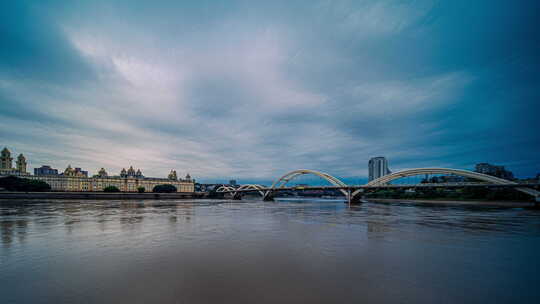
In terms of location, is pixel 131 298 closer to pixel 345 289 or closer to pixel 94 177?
pixel 345 289

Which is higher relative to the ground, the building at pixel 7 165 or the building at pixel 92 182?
the building at pixel 7 165

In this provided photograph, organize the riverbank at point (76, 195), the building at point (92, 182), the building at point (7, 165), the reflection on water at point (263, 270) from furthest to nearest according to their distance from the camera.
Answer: the building at point (92, 182)
the building at point (7, 165)
the riverbank at point (76, 195)
the reflection on water at point (263, 270)

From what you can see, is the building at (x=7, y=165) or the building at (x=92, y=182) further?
the building at (x=92, y=182)

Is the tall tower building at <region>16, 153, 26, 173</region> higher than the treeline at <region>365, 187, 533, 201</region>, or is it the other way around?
the tall tower building at <region>16, 153, 26, 173</region>

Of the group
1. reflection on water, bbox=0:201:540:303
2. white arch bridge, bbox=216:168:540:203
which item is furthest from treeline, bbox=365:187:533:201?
reflection on water, bbox=0:201:540:303

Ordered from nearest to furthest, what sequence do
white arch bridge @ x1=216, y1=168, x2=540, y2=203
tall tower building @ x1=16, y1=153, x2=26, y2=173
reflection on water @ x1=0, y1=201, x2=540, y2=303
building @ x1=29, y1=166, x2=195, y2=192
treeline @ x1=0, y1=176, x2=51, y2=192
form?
1. reflection on water @ x1=0, y1=201, x2=540, y2=303
2. white arch bridge @ x1=216, y1=168, x2=540, y2=203
3. treeline @ x1=0, y1=176, x2=51, y2=192
4. tall tower building @ x1=16, y1=153, x2=26, y2=173
5. building @ x1=29, y1=166, x2=195, y2=192

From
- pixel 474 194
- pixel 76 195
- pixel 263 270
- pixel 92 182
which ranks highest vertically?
pixel 263 270

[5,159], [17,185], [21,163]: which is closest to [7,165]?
[5,159]

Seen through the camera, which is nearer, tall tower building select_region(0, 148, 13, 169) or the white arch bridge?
the white arch bridge

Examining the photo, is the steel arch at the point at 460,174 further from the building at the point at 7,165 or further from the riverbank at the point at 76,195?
the building at the point at 7,165

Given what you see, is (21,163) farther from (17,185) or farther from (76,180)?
(17,185)

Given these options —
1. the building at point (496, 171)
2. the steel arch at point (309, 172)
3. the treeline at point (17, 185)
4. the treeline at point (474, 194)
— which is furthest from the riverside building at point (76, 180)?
the building at point (496, 171)

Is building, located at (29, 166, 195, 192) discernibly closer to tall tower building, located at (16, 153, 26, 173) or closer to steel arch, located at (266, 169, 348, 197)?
tall tower building, located at (16, 153, 26, 173)

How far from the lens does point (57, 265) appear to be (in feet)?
21.4
